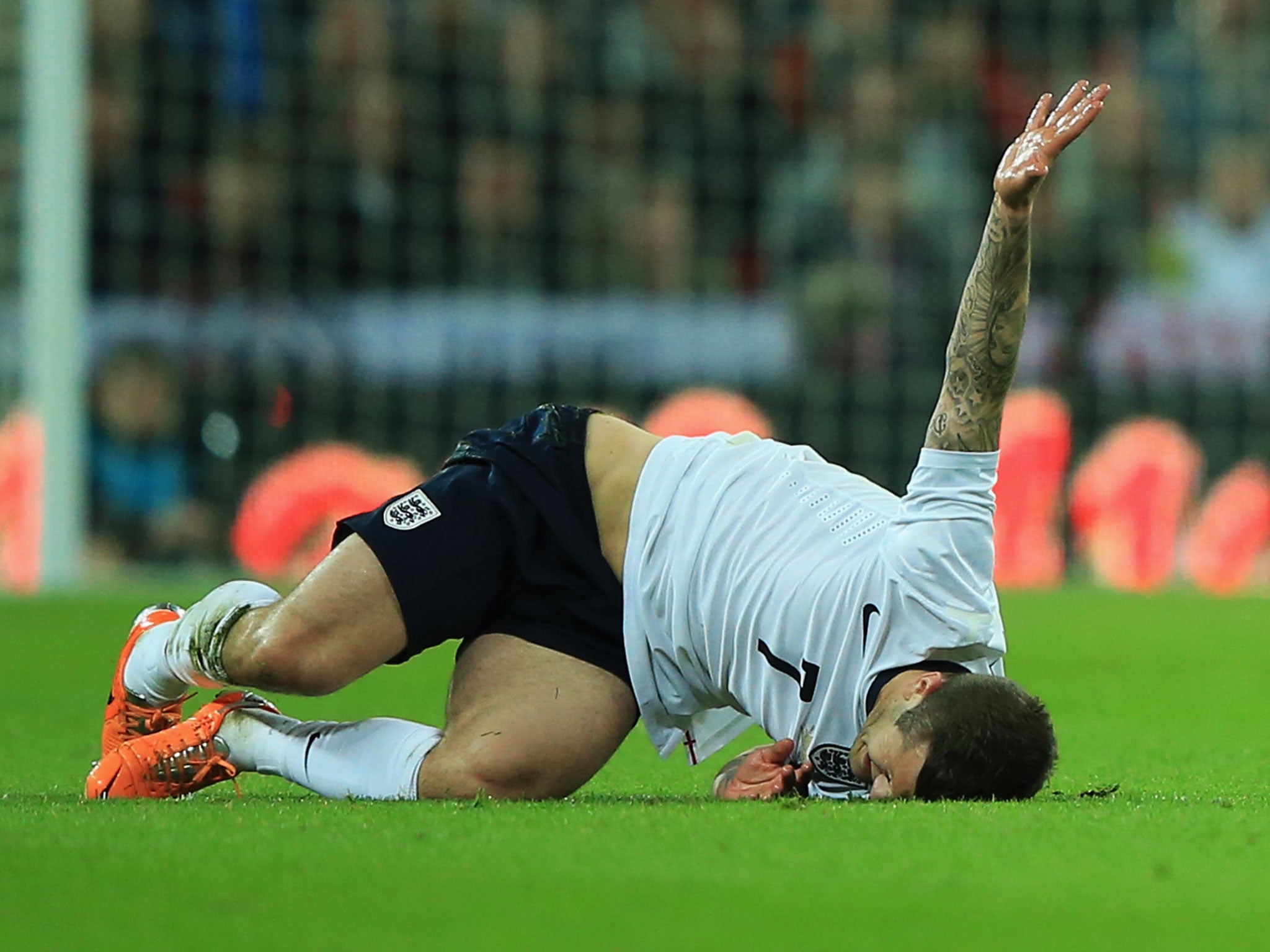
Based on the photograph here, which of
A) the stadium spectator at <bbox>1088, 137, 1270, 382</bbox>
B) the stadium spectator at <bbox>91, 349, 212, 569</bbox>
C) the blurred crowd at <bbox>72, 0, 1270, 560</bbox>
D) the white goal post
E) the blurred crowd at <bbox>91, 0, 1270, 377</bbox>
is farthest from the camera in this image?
the stadium spectator at <bbox>1088, 137, 1270, 382</bbox>

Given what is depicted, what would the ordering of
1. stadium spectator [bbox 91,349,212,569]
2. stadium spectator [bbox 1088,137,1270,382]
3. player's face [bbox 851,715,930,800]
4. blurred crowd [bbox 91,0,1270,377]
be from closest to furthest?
player's face [bbox 851,715,930,800] < stadium spectator [bbox 91,349,212,569] < blurred crowd [bbox 91,0,1270,377] < stadium spectator [bbox 1088,137,1270,382]

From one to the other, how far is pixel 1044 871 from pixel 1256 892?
0.78 ft

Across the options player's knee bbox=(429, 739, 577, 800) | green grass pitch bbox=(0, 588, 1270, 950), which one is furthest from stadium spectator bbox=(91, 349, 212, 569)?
player's knee bbox=(429, 739, 577, 800)

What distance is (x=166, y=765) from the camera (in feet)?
9.99

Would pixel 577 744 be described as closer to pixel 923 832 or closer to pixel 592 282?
pixel 923 832

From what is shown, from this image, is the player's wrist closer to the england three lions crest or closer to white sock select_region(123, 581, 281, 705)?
the england three lions crest

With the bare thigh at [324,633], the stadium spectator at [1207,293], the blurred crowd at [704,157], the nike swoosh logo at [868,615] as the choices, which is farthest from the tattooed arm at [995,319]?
the stadium spectator at [1207,293]

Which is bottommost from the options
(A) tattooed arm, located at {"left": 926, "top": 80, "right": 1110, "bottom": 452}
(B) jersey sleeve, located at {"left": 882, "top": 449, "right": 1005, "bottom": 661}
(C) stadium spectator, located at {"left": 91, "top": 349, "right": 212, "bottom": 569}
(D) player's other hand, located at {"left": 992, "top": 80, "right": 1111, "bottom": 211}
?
(C) stadium spectator, located at {"left": 91, "top": 349, "right": 212, "bottom": 569}

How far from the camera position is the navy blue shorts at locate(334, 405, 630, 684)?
3127 mm

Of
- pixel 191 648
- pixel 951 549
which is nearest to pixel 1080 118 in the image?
pixel 951 549

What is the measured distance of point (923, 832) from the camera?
2.47 metres

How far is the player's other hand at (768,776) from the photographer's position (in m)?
2.93

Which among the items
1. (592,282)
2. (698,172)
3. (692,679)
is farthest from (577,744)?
(698,172)

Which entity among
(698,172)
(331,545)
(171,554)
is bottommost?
(171,554)
